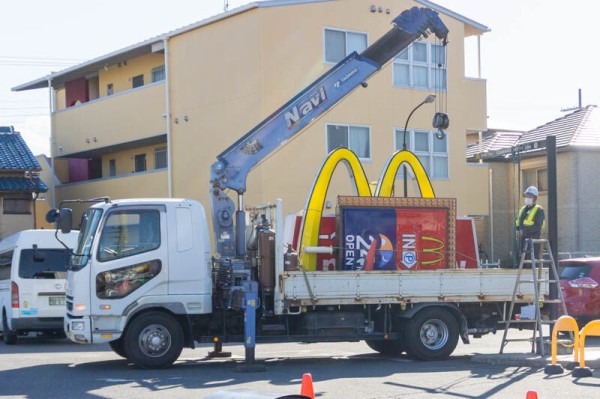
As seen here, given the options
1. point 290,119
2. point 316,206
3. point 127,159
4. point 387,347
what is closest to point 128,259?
point 316,206

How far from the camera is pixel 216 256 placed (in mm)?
16422

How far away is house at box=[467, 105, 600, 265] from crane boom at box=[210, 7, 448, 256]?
1688 centimetres

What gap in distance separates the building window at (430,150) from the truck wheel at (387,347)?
15098mm

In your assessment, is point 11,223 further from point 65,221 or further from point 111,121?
point 65,221

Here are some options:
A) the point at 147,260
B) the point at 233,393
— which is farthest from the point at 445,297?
the point at 233,393

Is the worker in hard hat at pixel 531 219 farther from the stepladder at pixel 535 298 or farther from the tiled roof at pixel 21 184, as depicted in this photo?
the tiled roof at pixel 21 184

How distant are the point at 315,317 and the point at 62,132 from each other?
26227 millimetres

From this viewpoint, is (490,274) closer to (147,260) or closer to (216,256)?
(216,256)

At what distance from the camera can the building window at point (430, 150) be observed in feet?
105

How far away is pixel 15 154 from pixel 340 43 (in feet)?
43.5

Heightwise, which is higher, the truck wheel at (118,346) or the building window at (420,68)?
the building window at (420,68)

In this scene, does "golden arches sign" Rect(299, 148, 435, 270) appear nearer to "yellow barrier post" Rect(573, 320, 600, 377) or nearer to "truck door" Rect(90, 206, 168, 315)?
"truck door" Rect(90, 206, 168, 315)

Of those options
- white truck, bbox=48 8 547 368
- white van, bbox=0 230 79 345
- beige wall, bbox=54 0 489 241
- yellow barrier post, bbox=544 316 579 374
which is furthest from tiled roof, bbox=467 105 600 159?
yellow barrier post, bbox=544 316 579 374

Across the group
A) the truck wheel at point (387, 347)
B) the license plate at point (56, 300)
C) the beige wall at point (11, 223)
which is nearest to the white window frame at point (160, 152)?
the beige wall at point (11, 223)
